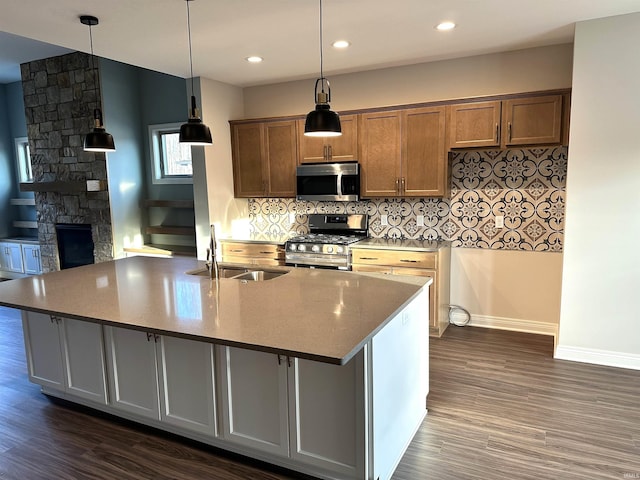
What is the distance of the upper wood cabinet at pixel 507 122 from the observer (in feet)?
12.5

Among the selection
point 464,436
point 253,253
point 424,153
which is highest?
point 424,153

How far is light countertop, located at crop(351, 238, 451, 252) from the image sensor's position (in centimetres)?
414

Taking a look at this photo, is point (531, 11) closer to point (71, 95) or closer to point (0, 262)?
point (71, 95)

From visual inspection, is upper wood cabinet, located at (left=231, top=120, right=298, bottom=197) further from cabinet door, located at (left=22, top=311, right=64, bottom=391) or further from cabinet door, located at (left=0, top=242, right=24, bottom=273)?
cabinet door, located at (left=0, top=242, right=24, bottom=273)

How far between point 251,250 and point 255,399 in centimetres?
278

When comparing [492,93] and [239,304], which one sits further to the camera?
[492,93]

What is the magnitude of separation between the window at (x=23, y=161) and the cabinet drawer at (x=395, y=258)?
5838 millimetres

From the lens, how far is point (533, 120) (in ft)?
12.7

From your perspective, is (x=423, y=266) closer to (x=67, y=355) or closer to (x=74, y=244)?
(x=67, y=355)

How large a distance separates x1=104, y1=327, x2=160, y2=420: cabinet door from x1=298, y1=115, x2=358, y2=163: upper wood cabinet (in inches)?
110

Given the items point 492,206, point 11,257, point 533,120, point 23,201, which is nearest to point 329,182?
point 492,206

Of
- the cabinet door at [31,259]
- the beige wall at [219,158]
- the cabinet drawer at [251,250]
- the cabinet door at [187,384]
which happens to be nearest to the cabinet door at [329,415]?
the cabinet door at [187,384]

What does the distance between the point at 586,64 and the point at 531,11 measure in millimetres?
622

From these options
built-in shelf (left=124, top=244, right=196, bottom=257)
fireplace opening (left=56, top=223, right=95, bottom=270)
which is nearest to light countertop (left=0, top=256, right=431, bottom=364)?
built-in shelf (left=124, top=244, right=196, bottom=257)
